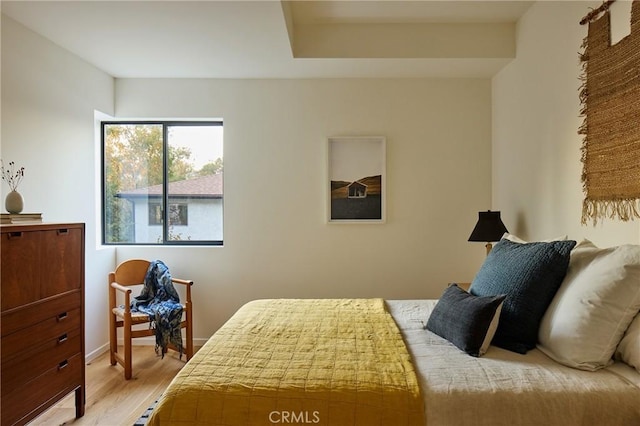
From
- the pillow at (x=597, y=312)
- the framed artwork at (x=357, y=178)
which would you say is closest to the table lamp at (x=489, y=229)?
the framed artwork at (x=357, y=178)

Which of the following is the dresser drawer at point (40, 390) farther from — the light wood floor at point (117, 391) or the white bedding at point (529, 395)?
the white bedding at point (529, 395)

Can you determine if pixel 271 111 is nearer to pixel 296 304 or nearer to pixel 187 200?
pixel 187 200

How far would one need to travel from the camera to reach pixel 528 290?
1.65 m

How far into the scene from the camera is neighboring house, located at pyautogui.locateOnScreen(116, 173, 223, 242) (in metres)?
3.69

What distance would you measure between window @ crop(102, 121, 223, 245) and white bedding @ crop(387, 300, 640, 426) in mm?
2735

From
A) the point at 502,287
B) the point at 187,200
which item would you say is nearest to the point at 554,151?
the point at 502,287

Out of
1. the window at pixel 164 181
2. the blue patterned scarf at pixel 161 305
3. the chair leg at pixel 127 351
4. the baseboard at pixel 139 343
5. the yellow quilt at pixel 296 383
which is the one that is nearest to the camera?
the yellow quilt at pixel 296 383

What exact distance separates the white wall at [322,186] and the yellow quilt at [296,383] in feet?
5.69

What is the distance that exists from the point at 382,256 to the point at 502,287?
1804mm

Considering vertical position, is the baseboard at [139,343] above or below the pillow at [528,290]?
below

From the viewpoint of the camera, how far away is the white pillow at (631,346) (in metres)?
1.38

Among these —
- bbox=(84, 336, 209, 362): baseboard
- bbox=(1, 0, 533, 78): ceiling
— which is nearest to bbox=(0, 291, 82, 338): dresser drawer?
bbox=(84, 336, 209, 362): baseboard

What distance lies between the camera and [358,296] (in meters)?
3.53

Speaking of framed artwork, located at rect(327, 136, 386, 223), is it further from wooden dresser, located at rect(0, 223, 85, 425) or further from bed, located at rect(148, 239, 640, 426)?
wooden dresser, located at rect(0, 223, 85, 425)
